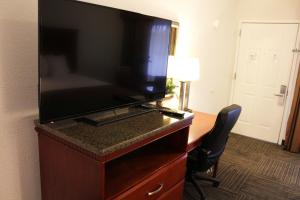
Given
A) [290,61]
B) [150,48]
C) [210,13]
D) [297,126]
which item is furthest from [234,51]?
[150,48]

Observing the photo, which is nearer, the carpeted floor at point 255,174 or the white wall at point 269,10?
the carpeted floor at point 255,174

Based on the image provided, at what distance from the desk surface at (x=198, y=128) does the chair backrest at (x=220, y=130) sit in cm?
8

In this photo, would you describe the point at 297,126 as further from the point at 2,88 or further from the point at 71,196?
the point at 2,88

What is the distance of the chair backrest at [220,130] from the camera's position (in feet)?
6.79

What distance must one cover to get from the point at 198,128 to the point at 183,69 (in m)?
0.60

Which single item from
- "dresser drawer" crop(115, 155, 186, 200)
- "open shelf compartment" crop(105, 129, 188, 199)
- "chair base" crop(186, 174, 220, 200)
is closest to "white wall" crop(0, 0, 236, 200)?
"open shelf compartment" crop(105, 129, 188, 199)

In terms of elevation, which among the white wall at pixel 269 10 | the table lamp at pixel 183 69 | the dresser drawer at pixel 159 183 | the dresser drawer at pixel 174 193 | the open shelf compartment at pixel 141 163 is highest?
the white wall at pixel 269 10

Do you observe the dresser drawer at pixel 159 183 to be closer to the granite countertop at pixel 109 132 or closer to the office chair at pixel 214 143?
the granite countertop at pixel 109 132

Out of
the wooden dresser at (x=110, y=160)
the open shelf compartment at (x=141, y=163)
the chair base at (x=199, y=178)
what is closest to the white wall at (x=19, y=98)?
the wooden dresser at (x=110, y=160)

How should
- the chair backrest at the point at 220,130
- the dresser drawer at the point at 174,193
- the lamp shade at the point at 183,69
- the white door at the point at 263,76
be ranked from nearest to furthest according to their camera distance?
the dresser drawer at the point at 174,193, the chair backrest at the point at 220,130, the lamp shade at the point at 183,69, the white door at the point at 263,76

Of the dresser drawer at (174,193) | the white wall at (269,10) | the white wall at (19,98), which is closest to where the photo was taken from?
the white wall at (19,98)

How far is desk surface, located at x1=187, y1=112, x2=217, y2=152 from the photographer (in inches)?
82.8

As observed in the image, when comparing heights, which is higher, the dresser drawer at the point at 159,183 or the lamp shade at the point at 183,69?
the lamp shade at the point at 183,69

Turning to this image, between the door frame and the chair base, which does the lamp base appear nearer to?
the chair base
